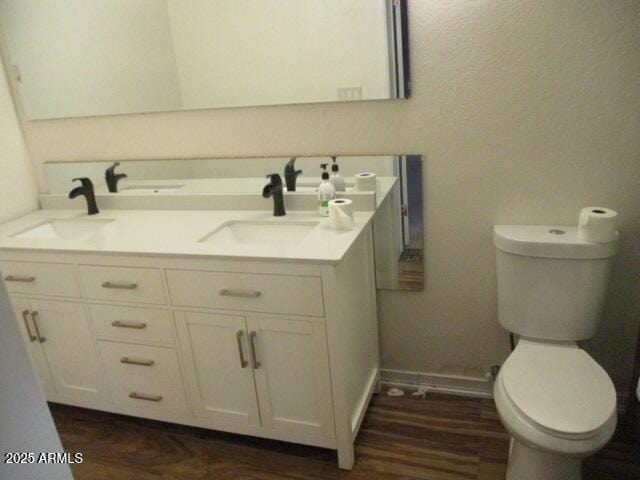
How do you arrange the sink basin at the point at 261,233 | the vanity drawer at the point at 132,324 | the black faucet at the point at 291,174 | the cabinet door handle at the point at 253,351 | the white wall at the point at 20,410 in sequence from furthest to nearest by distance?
1. the black faucet at the point at 291,174
2. the sink basin at the point at 261,233
3. the vanity drawer at the point at 132,324
4. the cabinet door handle at the point at 253,351
5. the white wall at the point at 20,410

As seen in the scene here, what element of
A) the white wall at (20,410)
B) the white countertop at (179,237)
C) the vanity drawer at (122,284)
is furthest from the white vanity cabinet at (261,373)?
the white wall at (20,410)

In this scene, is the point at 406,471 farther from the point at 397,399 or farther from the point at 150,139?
the point at 150,139

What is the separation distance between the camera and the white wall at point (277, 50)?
180cm

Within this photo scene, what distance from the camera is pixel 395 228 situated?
6.52 ft

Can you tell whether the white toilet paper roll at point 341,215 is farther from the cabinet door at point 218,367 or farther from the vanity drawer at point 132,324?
the vanity drawer at point 132,324

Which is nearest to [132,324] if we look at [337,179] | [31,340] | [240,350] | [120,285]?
[120,285]

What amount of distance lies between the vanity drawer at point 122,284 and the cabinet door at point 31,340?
0.34m

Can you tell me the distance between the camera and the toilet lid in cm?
131

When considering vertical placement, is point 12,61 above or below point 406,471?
above

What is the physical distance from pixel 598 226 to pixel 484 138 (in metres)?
0.48

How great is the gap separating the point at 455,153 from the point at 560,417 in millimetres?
954

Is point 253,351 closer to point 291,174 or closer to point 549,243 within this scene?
point 291,174

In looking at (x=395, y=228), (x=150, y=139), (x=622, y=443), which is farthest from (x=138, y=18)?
(x=622, y=443)

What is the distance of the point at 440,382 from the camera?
7.00 ft
